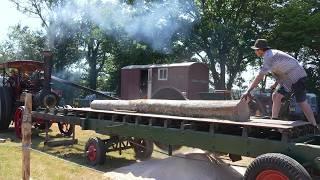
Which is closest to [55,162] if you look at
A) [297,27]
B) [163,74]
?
[163,74]

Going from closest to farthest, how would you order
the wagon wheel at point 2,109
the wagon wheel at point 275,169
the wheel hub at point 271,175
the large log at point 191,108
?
the wagon wheel at point 275,169 → the wheel hub at point 271,175 → the large log at point 191,108 → the wagon wheel at point 2,109

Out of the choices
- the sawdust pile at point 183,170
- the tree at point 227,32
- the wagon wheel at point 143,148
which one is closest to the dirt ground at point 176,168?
the sawdust pile at point 183,170

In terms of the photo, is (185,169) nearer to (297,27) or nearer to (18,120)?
(18,120)

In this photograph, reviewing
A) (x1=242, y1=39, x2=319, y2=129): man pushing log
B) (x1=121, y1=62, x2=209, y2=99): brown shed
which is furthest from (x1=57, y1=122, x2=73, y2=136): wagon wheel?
(x1=242, y1=39, x2=319, y2=129): man pushing log

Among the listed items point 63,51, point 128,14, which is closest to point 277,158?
Result: point 128,14

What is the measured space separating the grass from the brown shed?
7.89 metres

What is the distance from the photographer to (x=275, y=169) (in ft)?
14.6

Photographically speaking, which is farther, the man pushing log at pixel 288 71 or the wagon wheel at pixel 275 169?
the man pushing log at pixel 288 71

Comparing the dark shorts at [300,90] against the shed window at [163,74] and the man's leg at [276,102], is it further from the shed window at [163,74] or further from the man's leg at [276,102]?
the shed window at [163,74]

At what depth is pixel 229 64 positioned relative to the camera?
97.1 ft

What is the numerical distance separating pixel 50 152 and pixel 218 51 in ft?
70.1

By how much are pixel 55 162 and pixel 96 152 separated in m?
0.79

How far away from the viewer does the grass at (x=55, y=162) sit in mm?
6539

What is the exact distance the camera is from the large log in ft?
17.5
